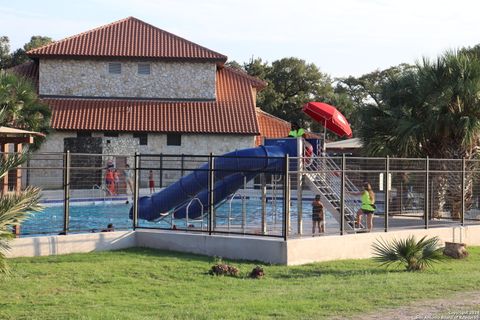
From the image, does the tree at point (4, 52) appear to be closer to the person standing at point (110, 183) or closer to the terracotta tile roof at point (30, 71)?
the terracotta tile roof at point (30, 71)

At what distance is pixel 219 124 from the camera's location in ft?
148

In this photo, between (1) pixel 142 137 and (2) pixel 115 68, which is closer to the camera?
(1) pixel 142 137

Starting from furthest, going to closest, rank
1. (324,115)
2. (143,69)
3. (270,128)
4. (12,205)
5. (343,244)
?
(270,128) < (143,69) < (324,115) < (343,244) < (12,205)

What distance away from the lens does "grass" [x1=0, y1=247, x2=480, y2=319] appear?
10336 millimetres

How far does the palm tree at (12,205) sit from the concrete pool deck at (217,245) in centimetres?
465

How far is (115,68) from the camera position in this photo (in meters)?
46.1

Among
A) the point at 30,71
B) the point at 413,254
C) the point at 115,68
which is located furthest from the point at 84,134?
the point at 413,254

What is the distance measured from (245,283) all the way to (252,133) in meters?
32.0

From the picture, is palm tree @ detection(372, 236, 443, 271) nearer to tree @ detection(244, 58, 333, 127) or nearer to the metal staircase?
the metal staircase

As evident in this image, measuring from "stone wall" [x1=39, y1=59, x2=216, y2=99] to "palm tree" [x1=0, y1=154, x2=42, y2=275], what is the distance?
117 ft

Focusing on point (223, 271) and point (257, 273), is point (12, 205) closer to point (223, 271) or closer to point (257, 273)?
point (223, 271)

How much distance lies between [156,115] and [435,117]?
23.6 meters

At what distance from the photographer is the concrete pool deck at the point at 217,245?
15727mm

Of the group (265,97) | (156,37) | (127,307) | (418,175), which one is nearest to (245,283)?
(127,307)
